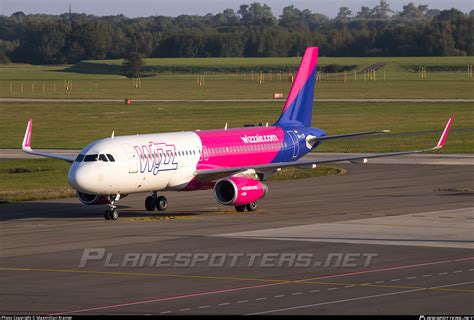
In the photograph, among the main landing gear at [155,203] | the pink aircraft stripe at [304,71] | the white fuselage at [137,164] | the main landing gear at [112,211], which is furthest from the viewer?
the pink aircraft stripe at [304,71]

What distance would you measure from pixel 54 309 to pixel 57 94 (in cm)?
14457

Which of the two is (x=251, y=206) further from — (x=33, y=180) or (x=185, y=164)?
(x=33, y=180)

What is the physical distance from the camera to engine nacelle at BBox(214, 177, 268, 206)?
50.9 m

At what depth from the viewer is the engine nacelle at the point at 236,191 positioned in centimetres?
5091

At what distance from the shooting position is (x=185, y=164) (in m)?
52.7

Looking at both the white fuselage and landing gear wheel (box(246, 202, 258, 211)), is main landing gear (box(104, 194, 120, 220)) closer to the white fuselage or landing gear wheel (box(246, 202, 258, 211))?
the white fuselage

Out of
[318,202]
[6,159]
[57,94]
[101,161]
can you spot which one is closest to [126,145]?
[101,161]

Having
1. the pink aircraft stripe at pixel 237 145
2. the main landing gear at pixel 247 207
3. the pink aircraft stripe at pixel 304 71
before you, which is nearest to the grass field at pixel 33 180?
the pink aircraft stripe at pixel 237 145

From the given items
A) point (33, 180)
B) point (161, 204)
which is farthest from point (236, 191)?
point (33, 180)

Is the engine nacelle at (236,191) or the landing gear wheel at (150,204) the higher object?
the engine nacelle at (236,191)

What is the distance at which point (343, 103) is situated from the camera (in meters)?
140

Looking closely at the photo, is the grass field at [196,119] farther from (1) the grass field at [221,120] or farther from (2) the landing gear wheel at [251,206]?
(2) the landing gear wheel at [251,206]

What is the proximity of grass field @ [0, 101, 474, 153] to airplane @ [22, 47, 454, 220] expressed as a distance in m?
29.8

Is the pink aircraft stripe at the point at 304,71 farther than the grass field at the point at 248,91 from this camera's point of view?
No
